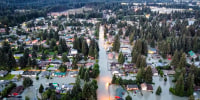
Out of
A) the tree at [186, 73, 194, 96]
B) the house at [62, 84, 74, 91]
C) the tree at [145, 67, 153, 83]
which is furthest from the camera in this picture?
the tree at [145, 67, 153, 83]

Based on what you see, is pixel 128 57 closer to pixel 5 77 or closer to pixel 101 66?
pixel 101 66

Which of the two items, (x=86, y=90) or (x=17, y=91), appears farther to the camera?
(x=17, y=91)

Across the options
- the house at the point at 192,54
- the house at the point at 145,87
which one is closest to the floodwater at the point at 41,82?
the house at the point at 145,87

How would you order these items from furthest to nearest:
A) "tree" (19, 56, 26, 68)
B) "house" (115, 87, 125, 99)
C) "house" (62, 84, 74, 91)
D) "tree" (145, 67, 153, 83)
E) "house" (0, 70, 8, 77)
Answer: "tree" (19, 56, 26, 68) → "house" (0, 70, 8, 77) → "tree" (145, 67, 153, 83) → "house" (62, 84, 74, 91) → "house" (115, 87, 125, 99)

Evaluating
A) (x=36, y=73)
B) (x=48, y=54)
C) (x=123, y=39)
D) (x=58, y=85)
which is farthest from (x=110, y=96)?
(x=123, y=39)

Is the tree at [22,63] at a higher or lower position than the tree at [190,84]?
higher

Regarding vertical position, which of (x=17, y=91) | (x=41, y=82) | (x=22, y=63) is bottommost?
(x=41, y=82)

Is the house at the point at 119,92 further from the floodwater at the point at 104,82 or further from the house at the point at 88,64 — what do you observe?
the house at the point at 88,64

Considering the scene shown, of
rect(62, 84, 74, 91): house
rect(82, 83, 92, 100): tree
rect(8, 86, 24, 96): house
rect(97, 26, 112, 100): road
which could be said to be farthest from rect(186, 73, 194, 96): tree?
rect(8, 86, 24, 96): house

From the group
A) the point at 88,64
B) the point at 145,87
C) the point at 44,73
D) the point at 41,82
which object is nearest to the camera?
the point at 145,87

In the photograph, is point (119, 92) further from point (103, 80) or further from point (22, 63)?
point (22, 63)

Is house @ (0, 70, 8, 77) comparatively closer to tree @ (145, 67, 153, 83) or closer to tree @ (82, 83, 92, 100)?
tree @ (82, 83, 92, 100)

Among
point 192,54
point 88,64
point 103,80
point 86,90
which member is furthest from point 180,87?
point 192,54
